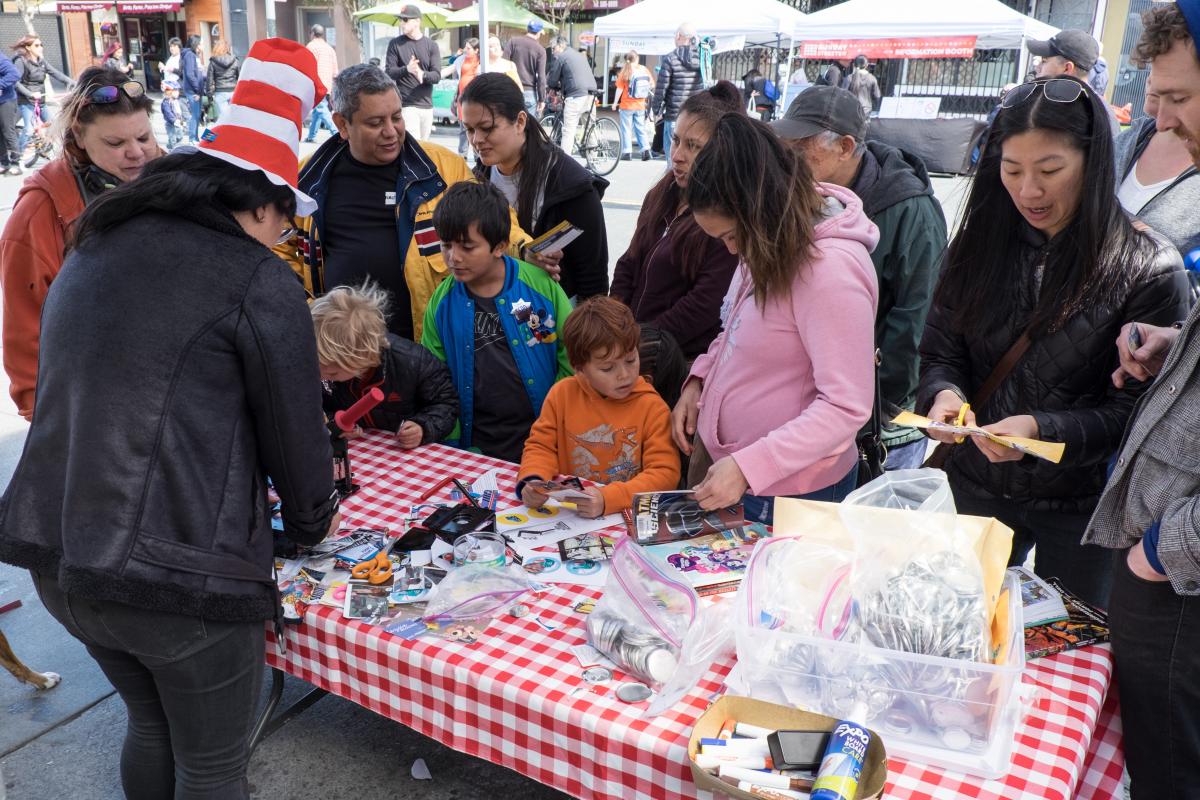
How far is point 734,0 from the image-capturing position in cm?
1337

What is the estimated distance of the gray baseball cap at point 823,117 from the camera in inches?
105

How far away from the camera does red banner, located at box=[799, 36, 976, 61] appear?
39.1ft

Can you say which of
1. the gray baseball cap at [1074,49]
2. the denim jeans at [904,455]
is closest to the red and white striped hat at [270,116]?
the denim jeans at [904,455]

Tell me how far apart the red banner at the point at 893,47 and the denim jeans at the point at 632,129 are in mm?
2869

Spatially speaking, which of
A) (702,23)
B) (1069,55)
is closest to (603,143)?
(702,23)

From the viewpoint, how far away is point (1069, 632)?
1.66m

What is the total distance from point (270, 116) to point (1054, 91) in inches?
58.6

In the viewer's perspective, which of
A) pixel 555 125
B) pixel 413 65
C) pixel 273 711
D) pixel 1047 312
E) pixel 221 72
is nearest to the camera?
pixel 1047 312

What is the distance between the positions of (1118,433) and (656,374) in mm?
1297

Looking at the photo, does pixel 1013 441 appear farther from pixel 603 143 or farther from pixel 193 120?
pixel 193 120

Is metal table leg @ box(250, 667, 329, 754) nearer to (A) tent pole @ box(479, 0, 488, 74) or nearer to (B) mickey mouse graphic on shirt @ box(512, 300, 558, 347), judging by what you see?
(B) mickey mouse graphic on shirt @ box(512, 300, 558, 347)

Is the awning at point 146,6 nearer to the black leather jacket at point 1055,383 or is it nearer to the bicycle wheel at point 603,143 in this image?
the bicycle wheel at point 603,143

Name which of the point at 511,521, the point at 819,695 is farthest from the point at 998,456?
the point at 511,521

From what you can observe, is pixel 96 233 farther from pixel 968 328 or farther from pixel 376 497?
pixel 968 328
